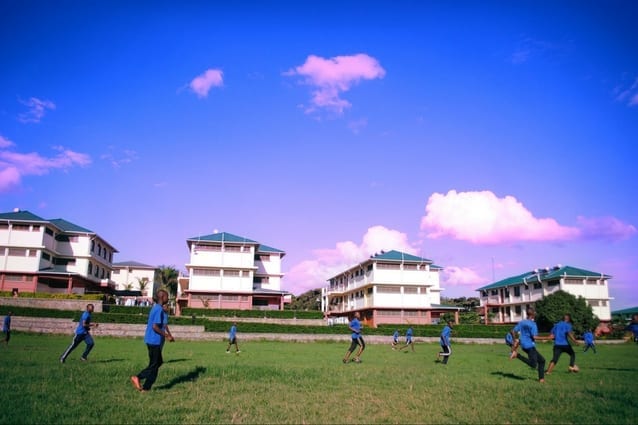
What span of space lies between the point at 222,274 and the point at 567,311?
40.3 meters

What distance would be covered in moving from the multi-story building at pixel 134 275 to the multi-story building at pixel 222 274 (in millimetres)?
18503

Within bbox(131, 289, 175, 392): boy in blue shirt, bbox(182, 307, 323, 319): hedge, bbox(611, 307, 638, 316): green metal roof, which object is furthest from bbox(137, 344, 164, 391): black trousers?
bbox(611, 307, 638, 316): green metal roof

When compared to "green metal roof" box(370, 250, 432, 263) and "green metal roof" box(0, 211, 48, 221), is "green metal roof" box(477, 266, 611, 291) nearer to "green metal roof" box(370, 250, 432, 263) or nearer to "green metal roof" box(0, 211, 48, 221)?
"green metal roof" box(370, 250, 432, 263)

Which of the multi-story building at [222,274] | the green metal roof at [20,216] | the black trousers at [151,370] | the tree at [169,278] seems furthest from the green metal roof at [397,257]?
the black trousers at [151,370]

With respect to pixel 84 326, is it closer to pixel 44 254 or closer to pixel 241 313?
pixel 241 313

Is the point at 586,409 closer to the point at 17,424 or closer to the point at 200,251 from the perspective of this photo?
the point at 17,424

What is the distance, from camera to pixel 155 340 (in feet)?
32.1

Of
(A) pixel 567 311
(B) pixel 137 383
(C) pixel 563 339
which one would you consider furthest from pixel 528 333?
(A) pixel 567 311

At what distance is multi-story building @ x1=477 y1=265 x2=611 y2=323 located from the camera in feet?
205

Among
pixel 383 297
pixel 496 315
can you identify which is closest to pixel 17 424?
pixel 383 297

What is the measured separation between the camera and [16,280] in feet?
161

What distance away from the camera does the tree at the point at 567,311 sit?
52.0 meters

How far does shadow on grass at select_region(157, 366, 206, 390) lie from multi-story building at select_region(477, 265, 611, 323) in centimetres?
5454

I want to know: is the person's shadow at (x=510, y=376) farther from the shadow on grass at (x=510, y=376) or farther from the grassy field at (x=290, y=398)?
the grassy field at (x=290, y=398)
